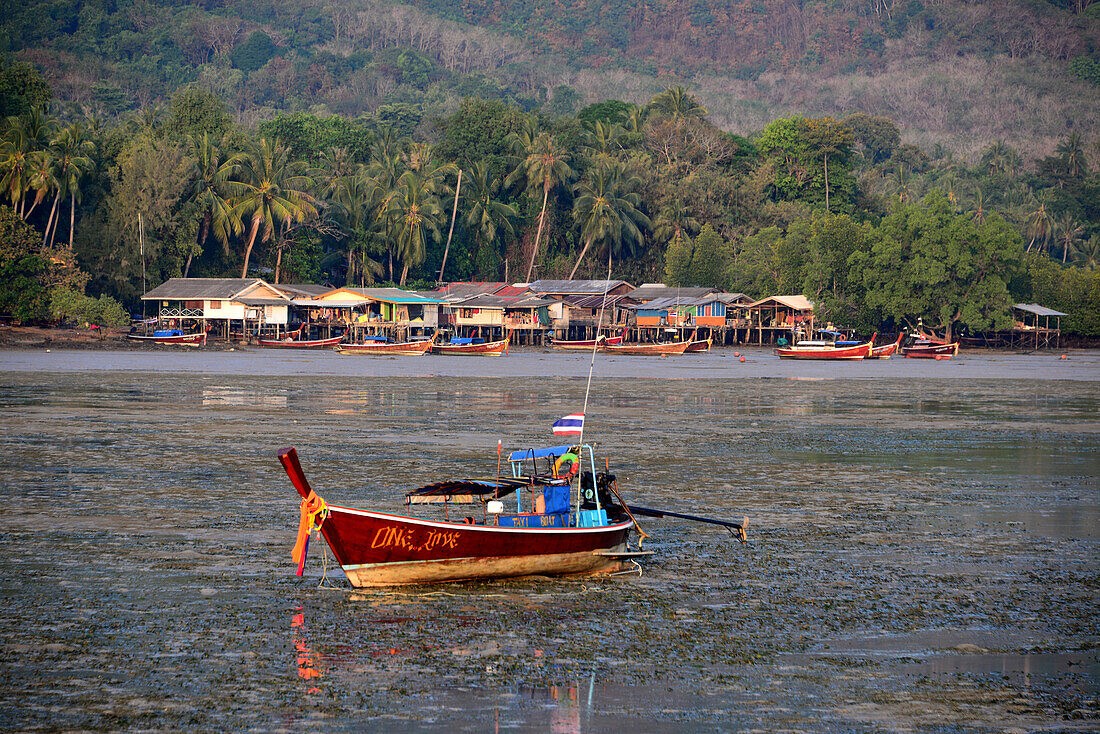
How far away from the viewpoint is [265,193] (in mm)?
92062

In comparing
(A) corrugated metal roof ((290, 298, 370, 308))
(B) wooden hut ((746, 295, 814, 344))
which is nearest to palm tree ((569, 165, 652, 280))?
(B) wooden hut ((746, 295, 814, 344))

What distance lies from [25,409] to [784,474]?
24.8 m

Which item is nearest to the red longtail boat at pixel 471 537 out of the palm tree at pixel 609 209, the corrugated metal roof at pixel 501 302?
the corrugated metal roof at pixel 501 302

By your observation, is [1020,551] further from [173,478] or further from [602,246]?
[602,246]

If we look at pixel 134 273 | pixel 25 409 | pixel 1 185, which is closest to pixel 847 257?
pixel 134 273

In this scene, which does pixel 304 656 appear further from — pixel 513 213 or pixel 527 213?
pixel 527 213

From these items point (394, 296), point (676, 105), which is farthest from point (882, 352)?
point (676, 105)

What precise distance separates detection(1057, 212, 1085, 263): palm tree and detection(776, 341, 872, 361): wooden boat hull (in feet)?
207

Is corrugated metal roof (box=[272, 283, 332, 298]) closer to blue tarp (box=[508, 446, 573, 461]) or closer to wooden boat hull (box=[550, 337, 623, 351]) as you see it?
wooden boat hull (box=[550, 337, 623, 351])

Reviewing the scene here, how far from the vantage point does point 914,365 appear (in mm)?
75562

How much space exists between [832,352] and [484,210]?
39964mm

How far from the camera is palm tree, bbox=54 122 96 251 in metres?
84.2

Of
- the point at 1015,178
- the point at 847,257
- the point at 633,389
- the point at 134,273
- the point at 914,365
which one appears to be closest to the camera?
the point at 633,389

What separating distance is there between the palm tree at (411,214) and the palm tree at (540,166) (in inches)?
430
